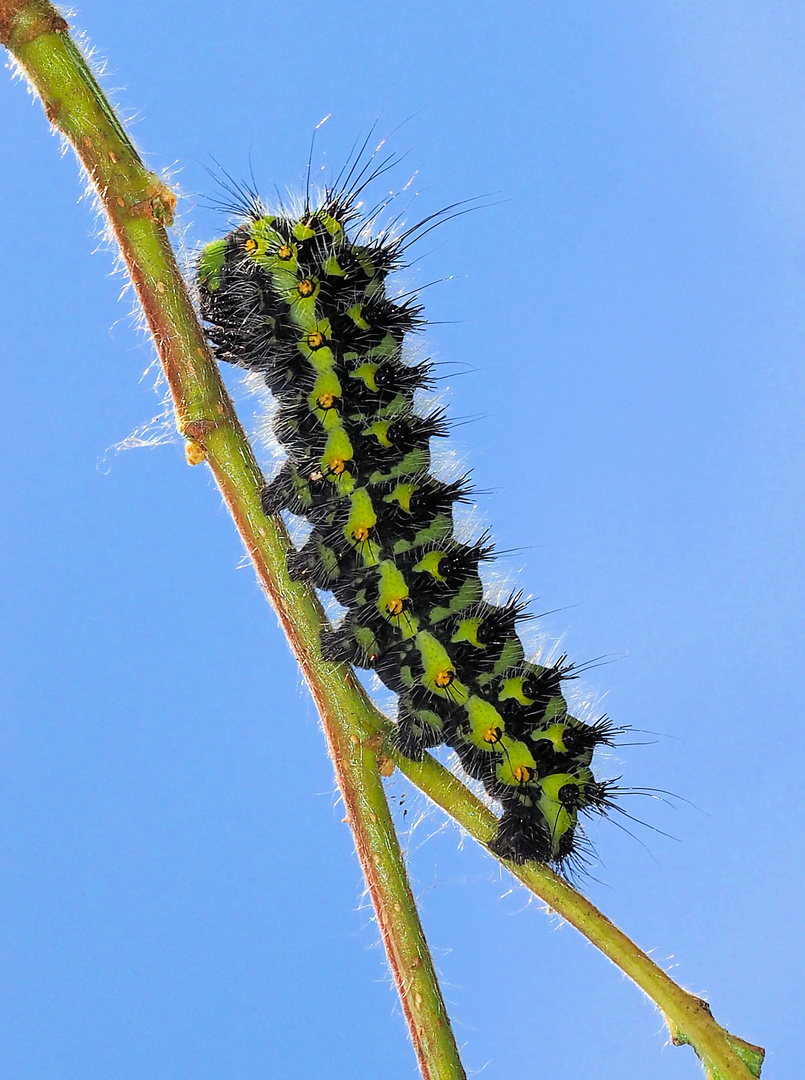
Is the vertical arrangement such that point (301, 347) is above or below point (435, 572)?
above

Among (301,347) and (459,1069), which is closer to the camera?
(459,1069)

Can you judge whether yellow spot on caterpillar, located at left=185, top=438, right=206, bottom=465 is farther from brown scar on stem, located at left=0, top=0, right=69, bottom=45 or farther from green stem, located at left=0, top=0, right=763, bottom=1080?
brown scar on stem, located at left=0, top=0, right=69, bottom=45

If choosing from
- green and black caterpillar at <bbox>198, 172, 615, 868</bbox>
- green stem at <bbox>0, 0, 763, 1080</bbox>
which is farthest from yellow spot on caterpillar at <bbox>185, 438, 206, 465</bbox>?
green and black caterpillar at <bbox>198, 172, 615, 868</bbox>

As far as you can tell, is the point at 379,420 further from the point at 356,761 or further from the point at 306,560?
the point at 356,761

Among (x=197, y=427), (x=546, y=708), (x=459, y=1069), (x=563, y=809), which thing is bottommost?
(x=459, y=1069)

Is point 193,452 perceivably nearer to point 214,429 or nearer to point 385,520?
point 214,429

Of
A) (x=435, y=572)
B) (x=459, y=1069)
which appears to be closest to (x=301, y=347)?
(x=435, y=572)

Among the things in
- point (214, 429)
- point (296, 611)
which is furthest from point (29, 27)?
point (296, 611)
